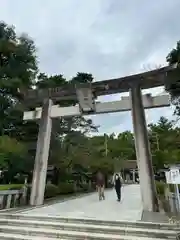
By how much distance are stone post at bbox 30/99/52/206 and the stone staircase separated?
10.4ft

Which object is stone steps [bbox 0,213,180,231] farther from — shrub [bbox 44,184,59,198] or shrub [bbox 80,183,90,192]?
shrub [bbox 80,183,90,192]

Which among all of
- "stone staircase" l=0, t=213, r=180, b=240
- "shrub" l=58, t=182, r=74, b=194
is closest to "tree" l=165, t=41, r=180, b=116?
"shrub" l=58, t=182, r=74, b=194

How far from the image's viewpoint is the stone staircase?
5582 mm

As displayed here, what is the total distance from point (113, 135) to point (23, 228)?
167 feet

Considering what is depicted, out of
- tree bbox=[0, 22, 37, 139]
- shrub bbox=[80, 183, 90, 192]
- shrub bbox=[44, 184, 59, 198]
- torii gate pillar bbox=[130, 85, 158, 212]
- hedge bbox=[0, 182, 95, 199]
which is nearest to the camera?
torii gate pillar bbox=[130, 85, 158, 212]

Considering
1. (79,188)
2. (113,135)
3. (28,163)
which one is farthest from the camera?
(113,135)

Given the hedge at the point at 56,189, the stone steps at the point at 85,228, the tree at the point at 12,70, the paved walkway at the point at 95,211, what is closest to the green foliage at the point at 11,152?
the hedge at the point at 56,189

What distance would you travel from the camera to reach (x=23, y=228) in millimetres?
6500

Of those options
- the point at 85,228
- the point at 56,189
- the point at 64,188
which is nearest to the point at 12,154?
the point at 56,189

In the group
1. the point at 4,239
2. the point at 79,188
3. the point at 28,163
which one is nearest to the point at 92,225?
the point at 4,239

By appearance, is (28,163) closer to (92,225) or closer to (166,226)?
(92,225)

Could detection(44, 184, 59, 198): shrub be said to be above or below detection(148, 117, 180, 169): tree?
below


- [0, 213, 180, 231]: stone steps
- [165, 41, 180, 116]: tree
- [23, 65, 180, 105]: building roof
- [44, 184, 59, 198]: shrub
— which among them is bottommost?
[0, 213, 180, 231]: stone steps

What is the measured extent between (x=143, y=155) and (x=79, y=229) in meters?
4.24
